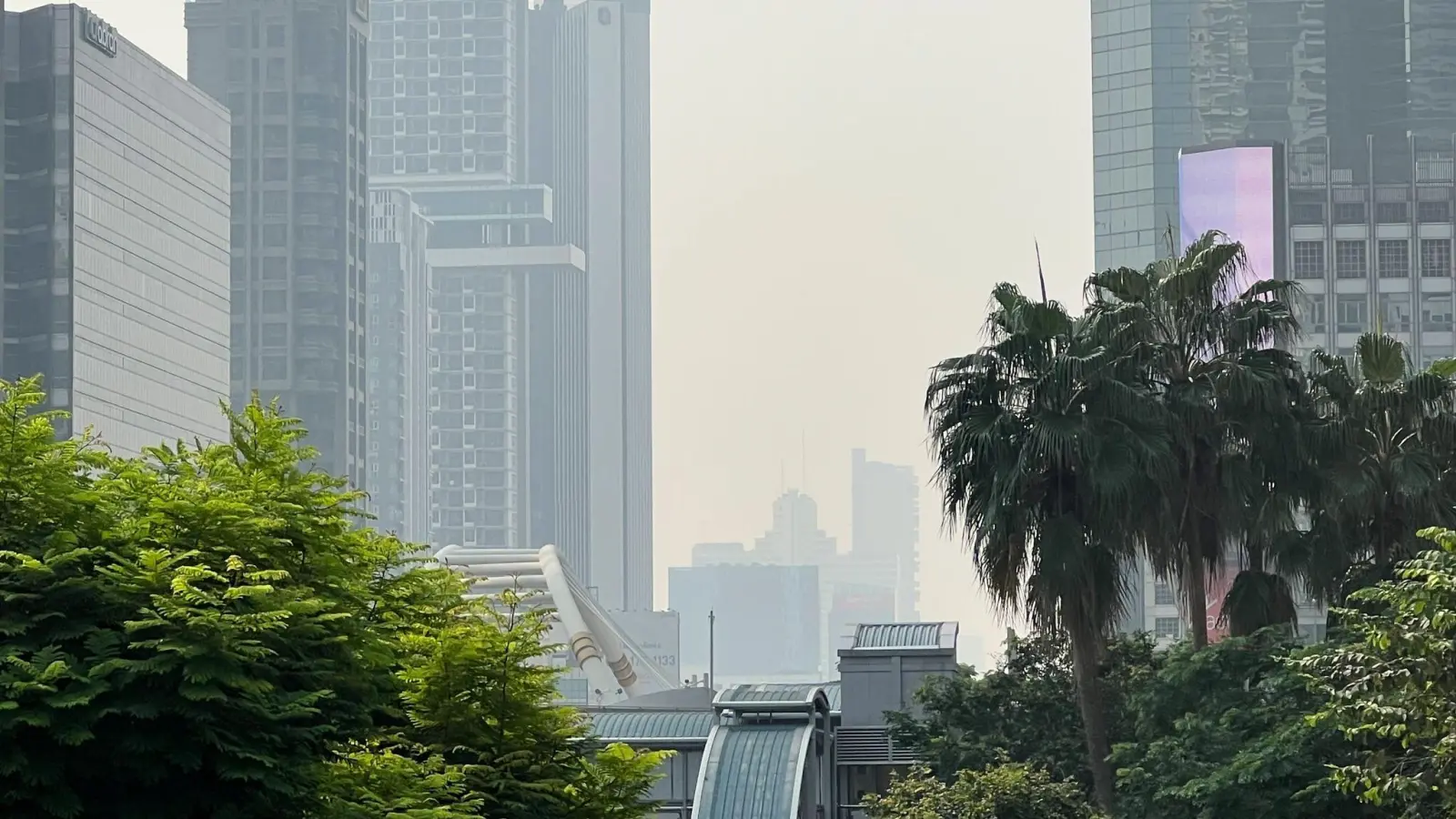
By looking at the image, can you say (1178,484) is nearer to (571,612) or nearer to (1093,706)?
(1093,706)

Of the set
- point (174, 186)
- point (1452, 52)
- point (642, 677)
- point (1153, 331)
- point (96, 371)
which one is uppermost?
point (1452, 52)

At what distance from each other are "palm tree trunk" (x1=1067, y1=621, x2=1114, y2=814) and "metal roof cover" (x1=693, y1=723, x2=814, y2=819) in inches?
341

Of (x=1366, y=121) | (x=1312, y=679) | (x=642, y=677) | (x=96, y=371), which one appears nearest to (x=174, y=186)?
(x=96, y=371)

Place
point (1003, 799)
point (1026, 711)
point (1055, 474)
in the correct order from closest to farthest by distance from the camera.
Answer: point (1003, 799) < point (1055, 474) < point (1026, 711)

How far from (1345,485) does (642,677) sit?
152174 millimetres

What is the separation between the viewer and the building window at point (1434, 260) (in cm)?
16250

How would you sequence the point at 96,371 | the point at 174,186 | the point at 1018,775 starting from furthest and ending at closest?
the point at 174,186
the point at 96,371
the point at 1018,775

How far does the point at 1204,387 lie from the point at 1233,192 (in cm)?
10302

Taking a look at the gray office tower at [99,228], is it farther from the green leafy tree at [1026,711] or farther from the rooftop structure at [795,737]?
the green leafy tree at [1026,711]

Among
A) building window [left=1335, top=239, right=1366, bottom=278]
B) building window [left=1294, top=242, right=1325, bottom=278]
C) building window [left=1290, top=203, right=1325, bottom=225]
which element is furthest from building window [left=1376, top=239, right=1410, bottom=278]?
building window [left=1290, top=203, right=1325, bottom=225]

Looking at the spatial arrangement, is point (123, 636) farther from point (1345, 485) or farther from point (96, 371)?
point (96, 371)

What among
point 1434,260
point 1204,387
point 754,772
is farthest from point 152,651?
point 1434,260

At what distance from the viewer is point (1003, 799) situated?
39.3m

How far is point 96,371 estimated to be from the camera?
16262cm
